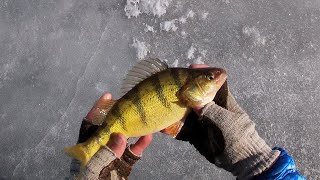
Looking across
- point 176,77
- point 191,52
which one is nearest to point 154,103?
point 176,77

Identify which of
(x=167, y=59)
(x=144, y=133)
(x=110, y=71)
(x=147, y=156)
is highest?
(x=144, y=133)

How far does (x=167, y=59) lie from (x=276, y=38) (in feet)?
2.64

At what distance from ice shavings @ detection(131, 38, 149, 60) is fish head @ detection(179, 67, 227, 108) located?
1.24 m

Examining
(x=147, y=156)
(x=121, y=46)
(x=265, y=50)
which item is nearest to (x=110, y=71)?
(x=121, y=46)

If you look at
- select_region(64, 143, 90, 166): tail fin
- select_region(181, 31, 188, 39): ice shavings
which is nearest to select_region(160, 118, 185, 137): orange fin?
select_region(64, 143, 90, 166): tail fin

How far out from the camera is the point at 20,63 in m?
3.66

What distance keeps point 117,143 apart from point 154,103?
0.86 feet

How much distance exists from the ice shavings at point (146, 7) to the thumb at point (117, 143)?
1.54 m

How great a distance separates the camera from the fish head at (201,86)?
2.29 meters

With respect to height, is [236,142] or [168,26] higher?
[236,142]

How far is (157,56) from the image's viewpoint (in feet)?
11.5

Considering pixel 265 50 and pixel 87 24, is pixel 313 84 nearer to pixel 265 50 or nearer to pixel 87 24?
pixel 265 50

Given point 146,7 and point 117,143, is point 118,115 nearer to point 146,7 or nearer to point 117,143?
point 117,143

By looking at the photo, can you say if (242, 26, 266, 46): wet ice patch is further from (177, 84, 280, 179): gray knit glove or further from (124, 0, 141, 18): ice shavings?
(177, 84, 280, 179): gray knit glove
